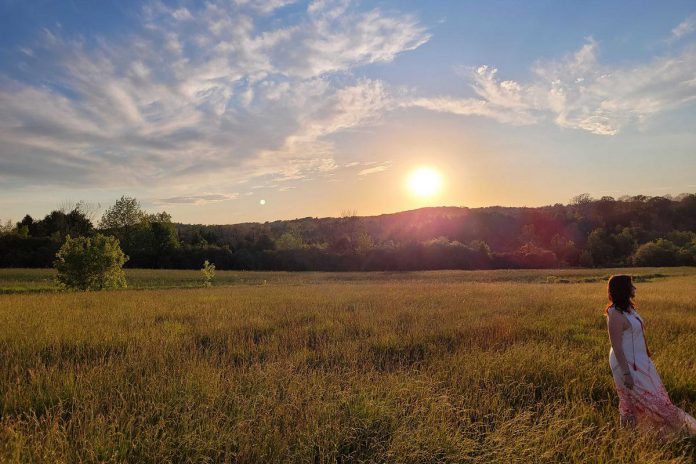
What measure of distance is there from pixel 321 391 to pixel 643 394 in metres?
4.10

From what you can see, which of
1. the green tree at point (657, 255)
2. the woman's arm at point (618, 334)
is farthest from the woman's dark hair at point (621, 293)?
the green tree at point (657, 255)

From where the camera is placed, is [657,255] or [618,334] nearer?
[618,334]

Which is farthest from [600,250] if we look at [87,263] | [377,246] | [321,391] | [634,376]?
[321,391]

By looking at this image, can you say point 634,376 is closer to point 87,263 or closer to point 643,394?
point 643,394

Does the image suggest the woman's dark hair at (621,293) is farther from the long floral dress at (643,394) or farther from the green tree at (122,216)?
the green tree at (122,216)

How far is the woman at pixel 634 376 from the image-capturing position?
16.6ft

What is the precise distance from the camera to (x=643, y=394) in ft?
17.2

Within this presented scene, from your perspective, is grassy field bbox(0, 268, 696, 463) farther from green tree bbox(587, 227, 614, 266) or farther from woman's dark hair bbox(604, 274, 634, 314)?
green tree bbox(587, 227, 614, 266)

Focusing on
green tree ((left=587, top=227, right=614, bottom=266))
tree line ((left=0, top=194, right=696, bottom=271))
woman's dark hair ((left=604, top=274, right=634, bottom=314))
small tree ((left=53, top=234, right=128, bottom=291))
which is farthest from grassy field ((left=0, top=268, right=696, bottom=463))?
green tree ((left=587, top=227, right=614, bottom=266))

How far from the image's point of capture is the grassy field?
413 centimetres

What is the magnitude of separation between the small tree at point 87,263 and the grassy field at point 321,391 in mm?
17081

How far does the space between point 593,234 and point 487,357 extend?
3502 inches

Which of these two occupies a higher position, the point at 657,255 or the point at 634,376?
the point at 634,376

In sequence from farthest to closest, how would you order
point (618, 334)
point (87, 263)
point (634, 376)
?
point (87, 263), point (618, 334), point (634, 376)
